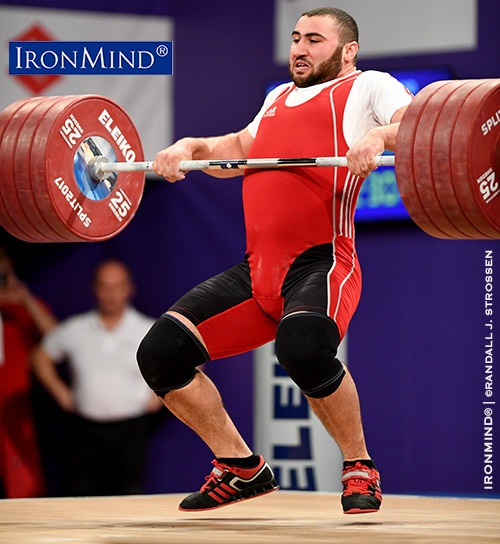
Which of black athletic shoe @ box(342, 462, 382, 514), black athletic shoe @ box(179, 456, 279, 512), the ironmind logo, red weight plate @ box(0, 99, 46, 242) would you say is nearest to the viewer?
black athletic shoe @ box(342, 462, 382, 514)

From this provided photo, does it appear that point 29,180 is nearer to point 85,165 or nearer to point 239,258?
point 85,165

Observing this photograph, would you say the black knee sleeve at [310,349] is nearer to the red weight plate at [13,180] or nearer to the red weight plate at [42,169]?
the red weight plate at [42,169]

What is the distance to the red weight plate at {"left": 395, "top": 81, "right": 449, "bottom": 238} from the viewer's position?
13.3ft

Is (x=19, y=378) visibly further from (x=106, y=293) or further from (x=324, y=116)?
(x=324, y=116)

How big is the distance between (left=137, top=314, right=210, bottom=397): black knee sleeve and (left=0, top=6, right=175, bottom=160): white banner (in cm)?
257

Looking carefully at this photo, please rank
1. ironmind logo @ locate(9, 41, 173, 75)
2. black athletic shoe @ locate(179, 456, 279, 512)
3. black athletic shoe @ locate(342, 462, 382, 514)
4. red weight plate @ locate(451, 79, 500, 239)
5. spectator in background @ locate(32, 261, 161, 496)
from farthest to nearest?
1. spectator in background @ locate(32, 261, 161, 496)
2. ironmind logo @ locate(9, 41, 173, 75)
3. black athletic shoe @ locate(179, 456, 279, 512)
4. black athletic shoe @ locate(342, 462, 382, 514)
5. red weight plate @ locate(451, 79, 500, 239)

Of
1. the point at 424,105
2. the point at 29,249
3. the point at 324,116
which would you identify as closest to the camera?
the point at 424,105

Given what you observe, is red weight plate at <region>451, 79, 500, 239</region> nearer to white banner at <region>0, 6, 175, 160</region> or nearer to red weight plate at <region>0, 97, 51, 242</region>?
red weight plate at <region>0, 97, 51, 242</region>

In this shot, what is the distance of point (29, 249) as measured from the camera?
280 inches

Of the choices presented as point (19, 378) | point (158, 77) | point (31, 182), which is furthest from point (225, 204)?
point (31, 182)

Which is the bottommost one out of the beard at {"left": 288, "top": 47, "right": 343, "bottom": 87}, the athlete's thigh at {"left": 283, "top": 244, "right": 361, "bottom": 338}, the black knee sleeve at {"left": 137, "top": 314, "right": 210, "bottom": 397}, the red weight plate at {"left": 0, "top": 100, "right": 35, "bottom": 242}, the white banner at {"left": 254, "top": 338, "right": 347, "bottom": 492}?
Result: the white banner at {"left": 254, "top": 338, "right": 347, "bottom": 492}

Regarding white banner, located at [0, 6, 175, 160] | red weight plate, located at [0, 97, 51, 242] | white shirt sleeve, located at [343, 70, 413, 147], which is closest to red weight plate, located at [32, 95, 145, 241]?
red weight plate, located at [0, 97, 51, 242]

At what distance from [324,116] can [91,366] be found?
2701 millimetres

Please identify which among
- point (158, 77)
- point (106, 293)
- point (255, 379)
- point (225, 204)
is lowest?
point (255, 379)
